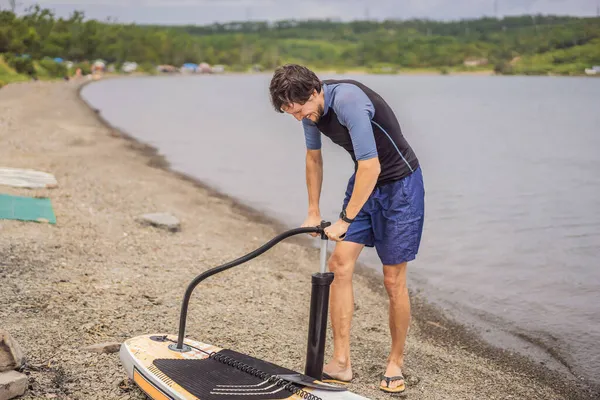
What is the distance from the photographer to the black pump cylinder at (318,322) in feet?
16.3

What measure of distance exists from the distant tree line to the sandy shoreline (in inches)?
2588

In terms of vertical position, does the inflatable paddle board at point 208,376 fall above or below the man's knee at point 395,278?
below

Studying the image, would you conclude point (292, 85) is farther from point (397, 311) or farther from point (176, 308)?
point (176, 308)

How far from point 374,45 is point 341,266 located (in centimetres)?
17572

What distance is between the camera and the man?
4707 mm

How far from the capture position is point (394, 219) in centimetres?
512

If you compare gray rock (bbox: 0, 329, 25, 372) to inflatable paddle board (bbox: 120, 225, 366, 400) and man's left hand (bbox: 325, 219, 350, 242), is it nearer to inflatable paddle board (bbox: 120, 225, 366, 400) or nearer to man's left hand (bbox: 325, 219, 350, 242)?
inflatable paddle board (bbox: 120, 225, 366, 400)

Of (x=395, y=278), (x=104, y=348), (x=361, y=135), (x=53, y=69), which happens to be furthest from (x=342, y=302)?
(x=53, y=69)

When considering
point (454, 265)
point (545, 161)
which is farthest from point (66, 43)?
point (454, 265)

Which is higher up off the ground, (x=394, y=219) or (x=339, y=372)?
(x=394, y=219)

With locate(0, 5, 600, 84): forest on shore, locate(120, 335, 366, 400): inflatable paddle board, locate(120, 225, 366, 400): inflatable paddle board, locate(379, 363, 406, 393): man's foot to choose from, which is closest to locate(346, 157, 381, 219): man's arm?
locate(120, 225, 366, 400): inflatable paddle board

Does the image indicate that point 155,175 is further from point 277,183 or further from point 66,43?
point 66,43

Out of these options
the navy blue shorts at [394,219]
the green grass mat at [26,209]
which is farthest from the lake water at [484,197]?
the green grass mat at [26,209]

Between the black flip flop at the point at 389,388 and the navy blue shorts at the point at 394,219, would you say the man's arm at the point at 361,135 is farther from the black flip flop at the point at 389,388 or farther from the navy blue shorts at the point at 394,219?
the black flip flop at the point at 389,388
